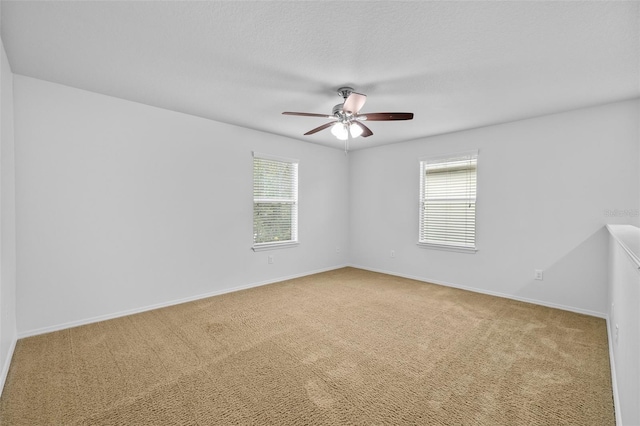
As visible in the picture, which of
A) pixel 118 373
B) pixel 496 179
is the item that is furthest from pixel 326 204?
pixel 118 373

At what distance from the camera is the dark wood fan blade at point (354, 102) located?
8.35 feet

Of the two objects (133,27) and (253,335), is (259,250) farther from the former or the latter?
(133,27)

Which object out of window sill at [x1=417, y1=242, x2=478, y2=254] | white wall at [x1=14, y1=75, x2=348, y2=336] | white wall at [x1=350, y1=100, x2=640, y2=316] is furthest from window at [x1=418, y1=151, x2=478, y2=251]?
white wall at [x1=14, y1=75, x2=348, y2=336]

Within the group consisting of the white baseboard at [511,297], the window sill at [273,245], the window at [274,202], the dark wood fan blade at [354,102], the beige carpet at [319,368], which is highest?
the dark wood fan blade at [354,102]

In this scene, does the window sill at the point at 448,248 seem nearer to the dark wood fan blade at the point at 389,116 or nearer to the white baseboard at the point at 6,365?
the dark wood fan blade at the point at 389,116

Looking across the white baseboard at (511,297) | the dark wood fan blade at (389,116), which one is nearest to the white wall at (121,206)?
the dark wood fan blade at (389,116)

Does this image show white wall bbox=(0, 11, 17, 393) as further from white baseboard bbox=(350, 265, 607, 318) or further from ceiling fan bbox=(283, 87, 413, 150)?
white baseboard bbox=(350, 265, 607, 318)

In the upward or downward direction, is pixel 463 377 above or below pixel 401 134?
below

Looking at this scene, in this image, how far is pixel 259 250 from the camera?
15.3 feet

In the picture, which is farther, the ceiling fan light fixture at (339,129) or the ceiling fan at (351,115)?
the ceiling fan light fixture at (339,129)

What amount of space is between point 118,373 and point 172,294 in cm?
162

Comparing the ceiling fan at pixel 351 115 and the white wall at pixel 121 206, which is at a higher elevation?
the ceiling fan at pixel 351 115

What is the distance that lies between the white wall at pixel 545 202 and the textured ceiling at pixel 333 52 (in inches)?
16.0

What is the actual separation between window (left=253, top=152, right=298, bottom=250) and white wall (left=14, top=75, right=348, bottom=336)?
160 mm
